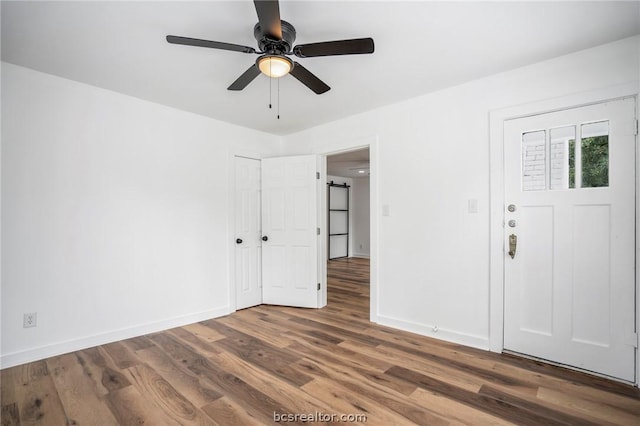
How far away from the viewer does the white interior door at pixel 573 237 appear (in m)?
2.16

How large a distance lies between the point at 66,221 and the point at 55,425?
1.70 meters

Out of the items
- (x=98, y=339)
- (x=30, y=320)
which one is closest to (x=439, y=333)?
(x=98, y=339)

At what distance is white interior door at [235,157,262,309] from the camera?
4.01 metres

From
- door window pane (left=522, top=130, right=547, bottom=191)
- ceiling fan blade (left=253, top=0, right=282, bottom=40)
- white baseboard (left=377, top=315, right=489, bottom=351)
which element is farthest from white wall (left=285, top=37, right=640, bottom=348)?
ceiling fan blade (left=253, top=0, right=282, bottom=40)

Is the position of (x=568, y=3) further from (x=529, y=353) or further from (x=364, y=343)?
(x=364, y=343)

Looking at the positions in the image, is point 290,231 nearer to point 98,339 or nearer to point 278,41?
point 98,339

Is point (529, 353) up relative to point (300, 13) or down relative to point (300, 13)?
down

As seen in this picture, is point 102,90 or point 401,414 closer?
point 401,414

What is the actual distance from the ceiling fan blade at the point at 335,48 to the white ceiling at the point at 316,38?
9.8 inches

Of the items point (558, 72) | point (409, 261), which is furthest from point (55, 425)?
point (558, 72)

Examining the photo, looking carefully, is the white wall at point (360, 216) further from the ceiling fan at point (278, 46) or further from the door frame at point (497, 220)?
the ceiling fan at point (278, 46)

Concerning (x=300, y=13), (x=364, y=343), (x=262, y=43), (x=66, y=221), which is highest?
(x=300, y=13)

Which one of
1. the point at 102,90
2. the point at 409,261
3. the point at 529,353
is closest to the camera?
the point at 529,353

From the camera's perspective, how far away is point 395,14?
1.86 m
